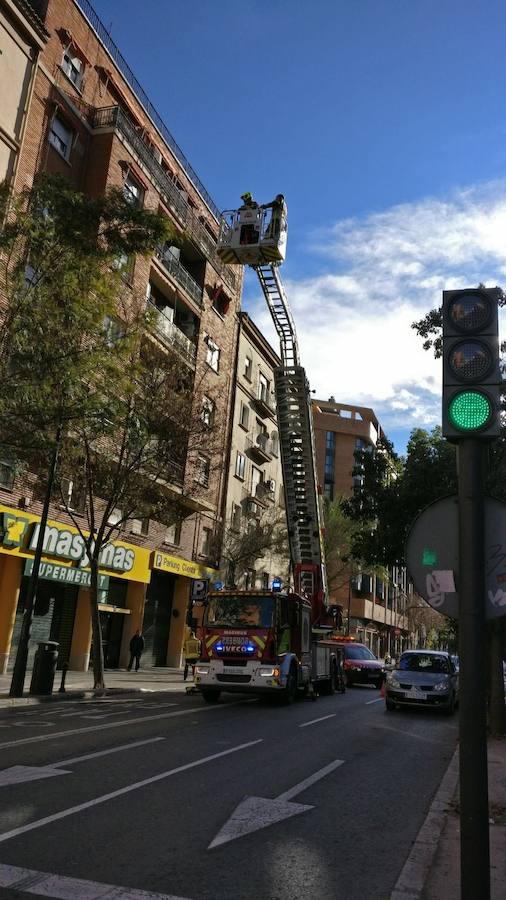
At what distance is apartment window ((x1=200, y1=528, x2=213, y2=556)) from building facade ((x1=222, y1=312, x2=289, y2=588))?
31.8 inches

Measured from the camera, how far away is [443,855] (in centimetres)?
542

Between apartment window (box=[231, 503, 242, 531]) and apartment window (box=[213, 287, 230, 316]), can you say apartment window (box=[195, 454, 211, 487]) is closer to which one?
apartment window (box=[231, 503, 242, 531])

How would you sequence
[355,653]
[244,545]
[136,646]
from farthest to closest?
[244,545] < [355,653] < [136,646]

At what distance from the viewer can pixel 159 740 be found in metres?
10.5

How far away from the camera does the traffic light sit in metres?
3.90

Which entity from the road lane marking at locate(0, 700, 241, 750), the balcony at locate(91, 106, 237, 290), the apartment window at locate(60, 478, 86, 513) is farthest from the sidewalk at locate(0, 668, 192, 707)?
the balcony at locate(91, 106, 237, 290)

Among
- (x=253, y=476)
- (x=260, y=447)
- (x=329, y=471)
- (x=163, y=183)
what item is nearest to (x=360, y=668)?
(x=253, y=476)

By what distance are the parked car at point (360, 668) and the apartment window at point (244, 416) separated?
13.8 meters

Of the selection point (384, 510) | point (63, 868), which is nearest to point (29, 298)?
point (63, 868)

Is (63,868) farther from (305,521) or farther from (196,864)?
(305,521)

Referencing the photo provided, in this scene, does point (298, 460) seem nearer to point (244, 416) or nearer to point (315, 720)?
point (315, 720)

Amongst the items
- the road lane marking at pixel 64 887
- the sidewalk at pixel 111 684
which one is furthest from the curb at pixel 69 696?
the road lane marking at pixel 64 887

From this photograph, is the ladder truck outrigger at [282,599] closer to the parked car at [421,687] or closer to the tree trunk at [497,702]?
the parked car at [421,687]

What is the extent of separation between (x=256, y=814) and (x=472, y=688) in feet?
12.7
